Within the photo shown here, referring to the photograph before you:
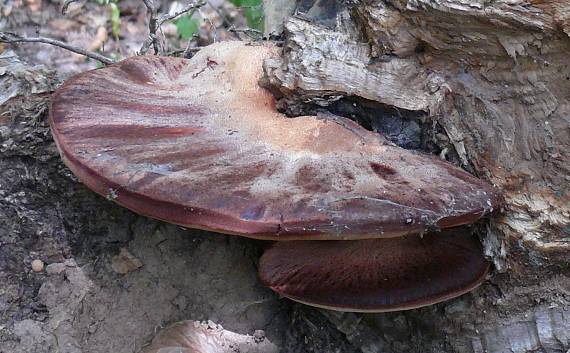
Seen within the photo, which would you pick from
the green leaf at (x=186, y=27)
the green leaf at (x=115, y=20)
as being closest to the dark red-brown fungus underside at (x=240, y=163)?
the green leaf at (x=186, y=27)

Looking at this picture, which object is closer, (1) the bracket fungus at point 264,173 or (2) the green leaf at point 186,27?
(1) the bracket fungus at point 264,173

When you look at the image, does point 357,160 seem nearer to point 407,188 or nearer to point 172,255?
point 407,188

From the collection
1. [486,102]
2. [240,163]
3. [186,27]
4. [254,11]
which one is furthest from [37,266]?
[186,27]

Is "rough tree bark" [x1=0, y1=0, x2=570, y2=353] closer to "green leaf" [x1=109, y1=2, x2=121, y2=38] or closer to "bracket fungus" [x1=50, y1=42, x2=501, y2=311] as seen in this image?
"bracket fungus" [x1=50, y1=42, x2=501, y2=311]

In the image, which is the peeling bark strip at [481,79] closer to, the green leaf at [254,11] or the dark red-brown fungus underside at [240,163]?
the dark red-brown fungus underside at [240,163]

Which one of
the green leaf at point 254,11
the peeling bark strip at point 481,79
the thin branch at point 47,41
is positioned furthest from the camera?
the green leaf at point 254,11

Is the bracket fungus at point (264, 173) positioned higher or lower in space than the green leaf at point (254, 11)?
higher

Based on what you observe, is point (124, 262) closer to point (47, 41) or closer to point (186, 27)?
point (47, 41)
